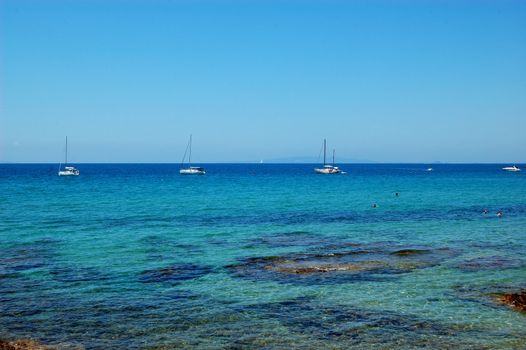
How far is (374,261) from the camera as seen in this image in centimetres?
2845

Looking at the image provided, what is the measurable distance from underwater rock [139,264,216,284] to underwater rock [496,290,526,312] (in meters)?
13.2

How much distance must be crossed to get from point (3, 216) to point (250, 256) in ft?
101

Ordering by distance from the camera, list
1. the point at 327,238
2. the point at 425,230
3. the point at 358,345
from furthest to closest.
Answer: the point at 425,230 → the point at 327,238 → the point at 358,345

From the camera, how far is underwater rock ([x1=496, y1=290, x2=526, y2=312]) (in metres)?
19.9

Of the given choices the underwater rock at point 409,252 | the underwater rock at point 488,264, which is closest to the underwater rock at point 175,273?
the underwater rock at point 409,252

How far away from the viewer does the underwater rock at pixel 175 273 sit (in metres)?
24.5

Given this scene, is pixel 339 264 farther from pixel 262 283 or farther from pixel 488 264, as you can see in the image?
pixel 488 264

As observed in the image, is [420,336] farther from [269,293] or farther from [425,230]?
[425,230]

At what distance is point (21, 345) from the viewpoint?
16031 mm

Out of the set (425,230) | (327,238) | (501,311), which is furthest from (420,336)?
(425,230)

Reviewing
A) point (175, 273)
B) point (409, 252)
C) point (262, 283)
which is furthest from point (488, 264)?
point (175, 273)

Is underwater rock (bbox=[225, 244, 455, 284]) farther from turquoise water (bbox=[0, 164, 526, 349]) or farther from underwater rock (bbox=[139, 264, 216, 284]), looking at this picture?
underwater rock (bbox=[139, 264, 216, 284])

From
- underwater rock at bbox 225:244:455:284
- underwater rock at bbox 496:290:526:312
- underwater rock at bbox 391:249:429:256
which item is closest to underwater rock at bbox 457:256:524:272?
underwater rock at bbox 225:244:455:284

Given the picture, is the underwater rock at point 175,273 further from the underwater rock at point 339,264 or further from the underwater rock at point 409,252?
the underwater rock at point 409,252
